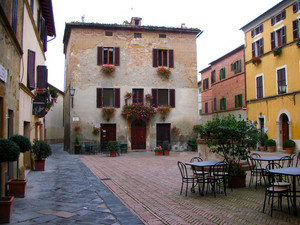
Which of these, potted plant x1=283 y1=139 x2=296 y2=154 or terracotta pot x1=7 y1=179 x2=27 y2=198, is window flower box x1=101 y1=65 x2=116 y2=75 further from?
terracotta pot x1=7 y1=179 x2=27 y2=198

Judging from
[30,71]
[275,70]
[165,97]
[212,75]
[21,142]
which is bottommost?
[21,142]

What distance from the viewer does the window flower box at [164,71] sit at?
2353 centimetres

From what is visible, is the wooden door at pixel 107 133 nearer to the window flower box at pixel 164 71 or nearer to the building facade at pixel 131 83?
the building facade at pixel 131 83

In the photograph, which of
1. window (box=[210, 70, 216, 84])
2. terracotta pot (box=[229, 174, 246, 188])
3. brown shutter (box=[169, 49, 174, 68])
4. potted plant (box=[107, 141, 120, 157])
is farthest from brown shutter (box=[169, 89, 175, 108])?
terracotta pot (box=[229, 174, 246, 188])

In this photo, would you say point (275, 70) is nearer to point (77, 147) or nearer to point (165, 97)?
point (165, 97)

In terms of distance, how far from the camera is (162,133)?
77.8 feet

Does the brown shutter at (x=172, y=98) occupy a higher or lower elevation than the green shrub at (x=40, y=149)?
higher

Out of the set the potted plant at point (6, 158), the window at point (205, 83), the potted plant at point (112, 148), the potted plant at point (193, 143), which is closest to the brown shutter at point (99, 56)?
the potted plant at point (112, 148)

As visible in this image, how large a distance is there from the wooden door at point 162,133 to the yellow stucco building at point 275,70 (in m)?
7.29

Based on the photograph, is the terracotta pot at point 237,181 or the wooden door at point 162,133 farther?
the wooden door at point 162,133

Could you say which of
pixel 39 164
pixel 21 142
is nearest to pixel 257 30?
pixel 39 164

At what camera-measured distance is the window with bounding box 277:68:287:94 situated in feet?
71.8

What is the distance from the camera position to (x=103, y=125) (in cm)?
2267

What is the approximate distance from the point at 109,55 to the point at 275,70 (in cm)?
1261
